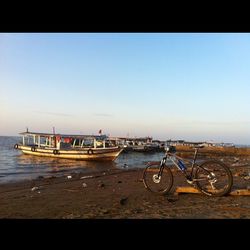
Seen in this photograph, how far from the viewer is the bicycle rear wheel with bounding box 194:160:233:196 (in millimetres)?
8269

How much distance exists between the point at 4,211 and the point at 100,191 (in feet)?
11.6

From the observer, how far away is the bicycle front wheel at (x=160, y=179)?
9.14m

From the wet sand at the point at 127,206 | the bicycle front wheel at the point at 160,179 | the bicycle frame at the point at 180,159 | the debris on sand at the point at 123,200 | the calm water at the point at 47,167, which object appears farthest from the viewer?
the calm water at the point at 47,167

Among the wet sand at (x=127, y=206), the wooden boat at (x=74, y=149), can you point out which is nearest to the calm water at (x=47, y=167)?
the wooden boat at (x=74, y=149)

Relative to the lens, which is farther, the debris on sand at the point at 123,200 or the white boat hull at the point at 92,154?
the white boat hull at the point at 92,154

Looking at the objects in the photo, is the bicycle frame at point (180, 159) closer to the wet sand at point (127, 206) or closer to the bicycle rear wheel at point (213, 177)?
the bicycle rear wheel at point (213, 177)

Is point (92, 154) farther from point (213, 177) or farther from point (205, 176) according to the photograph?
point (213, 177)

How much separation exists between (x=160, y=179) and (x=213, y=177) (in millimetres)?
1597

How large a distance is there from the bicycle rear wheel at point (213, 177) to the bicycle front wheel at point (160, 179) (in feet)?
2.76

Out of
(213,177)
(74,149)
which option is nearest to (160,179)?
(213,177)

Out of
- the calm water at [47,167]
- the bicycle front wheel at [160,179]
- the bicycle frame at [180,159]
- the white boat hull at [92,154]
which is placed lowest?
the calm water at [47,167]
